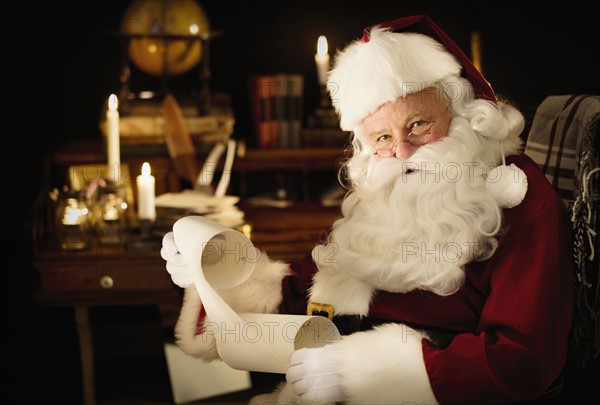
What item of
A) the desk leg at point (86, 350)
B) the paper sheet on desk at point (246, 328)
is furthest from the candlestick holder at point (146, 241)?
the paper sheet on desk at point (246, 328)

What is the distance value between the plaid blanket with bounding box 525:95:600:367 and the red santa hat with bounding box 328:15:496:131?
0.88 feet

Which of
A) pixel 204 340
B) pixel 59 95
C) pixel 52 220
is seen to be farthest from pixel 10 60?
pixel 204 340

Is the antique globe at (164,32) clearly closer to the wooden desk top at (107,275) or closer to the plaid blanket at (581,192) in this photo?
the wooden desk top at (107,275)

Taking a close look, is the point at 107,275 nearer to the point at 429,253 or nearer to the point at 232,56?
the point at 429,253

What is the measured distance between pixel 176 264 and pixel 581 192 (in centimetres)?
86

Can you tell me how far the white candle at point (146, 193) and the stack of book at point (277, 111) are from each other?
81 cm

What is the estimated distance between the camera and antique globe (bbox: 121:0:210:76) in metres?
3.12

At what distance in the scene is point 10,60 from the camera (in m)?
3.35

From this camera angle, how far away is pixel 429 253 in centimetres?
168

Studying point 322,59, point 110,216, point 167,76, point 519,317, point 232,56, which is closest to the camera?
point 519,317

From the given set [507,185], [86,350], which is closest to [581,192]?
[507,185]

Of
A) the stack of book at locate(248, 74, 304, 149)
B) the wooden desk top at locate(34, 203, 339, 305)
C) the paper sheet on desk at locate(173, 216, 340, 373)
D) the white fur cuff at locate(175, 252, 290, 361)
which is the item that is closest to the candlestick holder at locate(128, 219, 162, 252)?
the wooden desk top at locate(34, 203, 339, 305)

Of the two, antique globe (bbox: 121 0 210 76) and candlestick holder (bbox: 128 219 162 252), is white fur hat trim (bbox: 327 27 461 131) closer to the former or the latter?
candlestick holder (bbox: 128 219 162 252)

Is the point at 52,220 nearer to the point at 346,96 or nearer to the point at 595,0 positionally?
the point at 346,96
